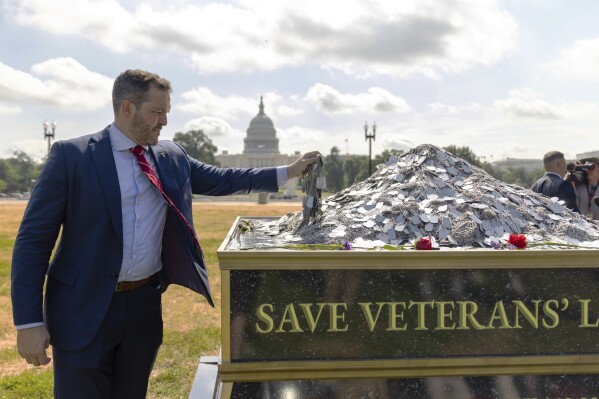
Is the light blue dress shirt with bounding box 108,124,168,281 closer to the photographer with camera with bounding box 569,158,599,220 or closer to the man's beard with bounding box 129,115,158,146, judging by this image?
the man's beard with bounding box 129,115,158,146

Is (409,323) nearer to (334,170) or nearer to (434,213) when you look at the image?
(434,213)

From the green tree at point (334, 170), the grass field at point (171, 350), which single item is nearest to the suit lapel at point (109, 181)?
the grass field at point (171, 350)

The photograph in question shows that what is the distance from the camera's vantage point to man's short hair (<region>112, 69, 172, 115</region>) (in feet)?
7.55

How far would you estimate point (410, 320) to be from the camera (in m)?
2.36

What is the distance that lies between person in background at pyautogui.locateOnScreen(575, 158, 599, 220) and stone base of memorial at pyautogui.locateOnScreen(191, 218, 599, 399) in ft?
11.0

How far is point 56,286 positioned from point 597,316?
8.11 feet

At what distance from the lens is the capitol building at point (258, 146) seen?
9388 centimetres

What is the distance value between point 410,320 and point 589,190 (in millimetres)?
4003

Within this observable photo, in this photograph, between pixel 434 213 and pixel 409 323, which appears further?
pixel 434 213

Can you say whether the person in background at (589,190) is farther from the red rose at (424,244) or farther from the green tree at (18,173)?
the green tree at (18,173)

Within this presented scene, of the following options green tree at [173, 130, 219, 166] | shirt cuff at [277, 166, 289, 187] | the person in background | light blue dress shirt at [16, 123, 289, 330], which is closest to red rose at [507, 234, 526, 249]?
shirt cuff at [277, 166, 289, 187]

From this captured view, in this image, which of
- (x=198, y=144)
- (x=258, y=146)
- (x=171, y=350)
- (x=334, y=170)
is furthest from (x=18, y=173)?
(x=171, y=350)

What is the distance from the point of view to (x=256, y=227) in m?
3.49

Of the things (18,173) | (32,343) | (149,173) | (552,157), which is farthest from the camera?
(18,173)
